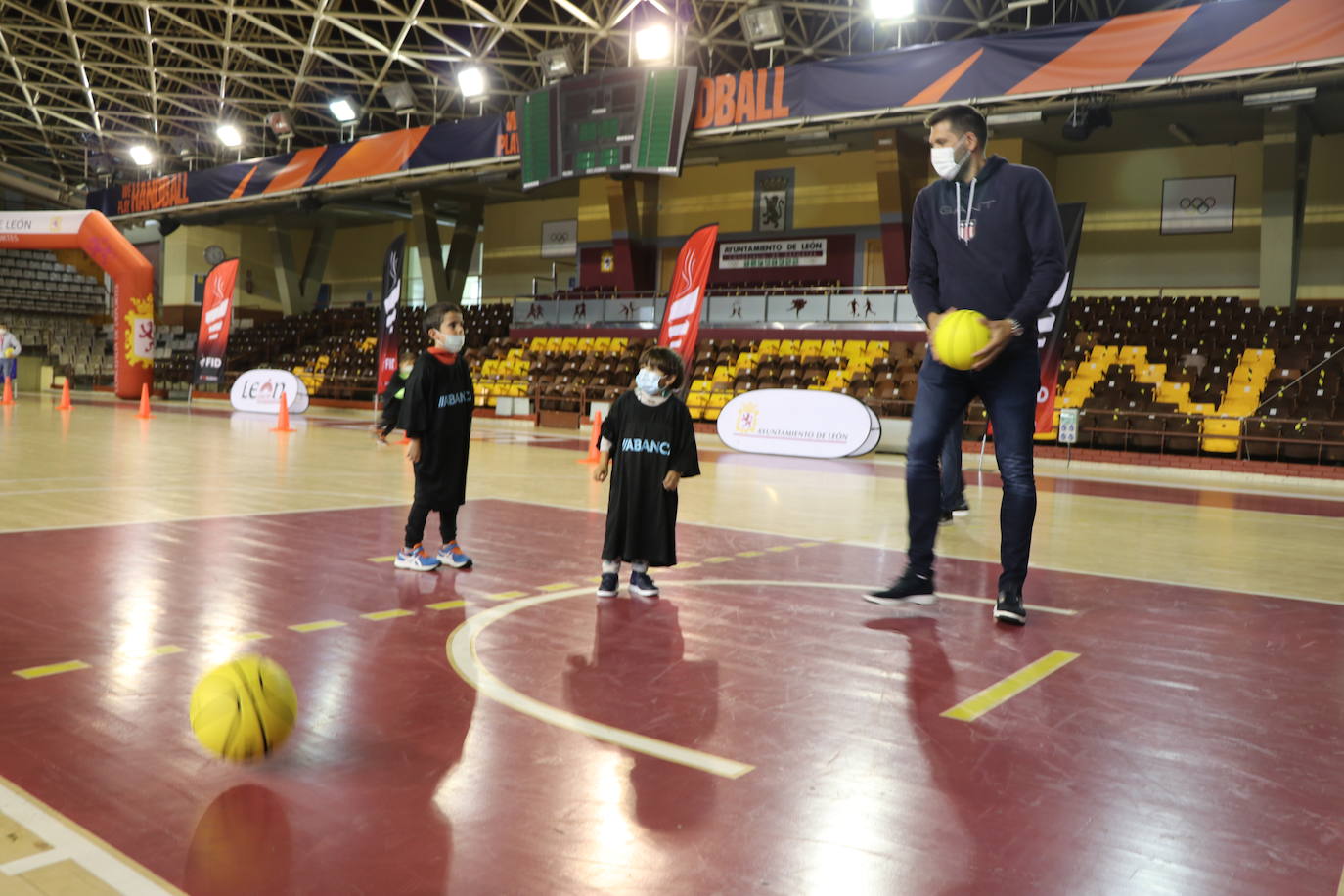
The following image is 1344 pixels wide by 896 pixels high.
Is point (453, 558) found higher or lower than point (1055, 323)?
lower

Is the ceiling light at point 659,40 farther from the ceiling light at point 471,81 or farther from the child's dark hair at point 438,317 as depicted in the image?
the child's dark hair at point 438,317

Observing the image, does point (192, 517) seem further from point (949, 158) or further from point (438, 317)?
point (949, 158)

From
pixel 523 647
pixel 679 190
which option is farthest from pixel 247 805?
pixel 679 190

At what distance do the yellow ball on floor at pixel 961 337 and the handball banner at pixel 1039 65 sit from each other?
51.6 ft

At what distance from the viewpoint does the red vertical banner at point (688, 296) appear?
1466cm

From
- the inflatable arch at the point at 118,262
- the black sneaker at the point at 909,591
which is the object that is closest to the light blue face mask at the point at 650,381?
the black sneaker at the point at 909,591

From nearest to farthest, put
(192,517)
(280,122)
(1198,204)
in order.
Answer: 1. (192,517)
2. (1198,204)
3. (280,122)

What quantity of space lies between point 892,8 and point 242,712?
836 inches

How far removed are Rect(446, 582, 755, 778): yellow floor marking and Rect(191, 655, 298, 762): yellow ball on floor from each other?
2.35ft

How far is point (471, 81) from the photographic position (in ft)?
→ 90.5

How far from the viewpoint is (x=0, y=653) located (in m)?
3.67

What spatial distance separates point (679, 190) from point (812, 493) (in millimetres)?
21644

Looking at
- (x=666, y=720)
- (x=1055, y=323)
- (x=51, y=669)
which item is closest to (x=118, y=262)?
(x=1055, y=323)

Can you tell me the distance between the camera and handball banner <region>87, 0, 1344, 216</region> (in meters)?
16.9
